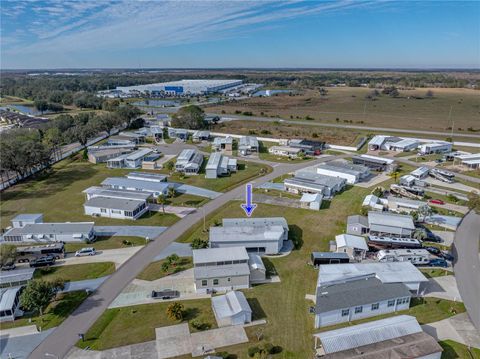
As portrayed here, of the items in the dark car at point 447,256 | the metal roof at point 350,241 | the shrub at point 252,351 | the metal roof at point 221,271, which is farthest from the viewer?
the metal roof at point 350,241

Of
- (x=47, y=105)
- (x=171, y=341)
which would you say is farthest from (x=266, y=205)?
(x=47, y=105)

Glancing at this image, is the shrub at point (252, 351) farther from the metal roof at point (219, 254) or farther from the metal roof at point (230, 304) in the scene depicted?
the metal roof at point (219, 254)

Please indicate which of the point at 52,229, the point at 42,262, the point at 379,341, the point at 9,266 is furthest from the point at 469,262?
the point at 9,266

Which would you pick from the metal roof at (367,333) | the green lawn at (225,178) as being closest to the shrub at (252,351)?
the metal roof at (367,333)

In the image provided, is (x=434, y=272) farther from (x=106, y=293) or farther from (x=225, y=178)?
(x=225, y=178)

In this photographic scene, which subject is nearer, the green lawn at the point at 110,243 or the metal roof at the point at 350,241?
the metal roof at the point at 350,241

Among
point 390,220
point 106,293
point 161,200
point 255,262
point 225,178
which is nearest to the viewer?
point 106,293
